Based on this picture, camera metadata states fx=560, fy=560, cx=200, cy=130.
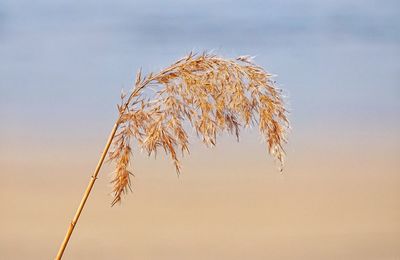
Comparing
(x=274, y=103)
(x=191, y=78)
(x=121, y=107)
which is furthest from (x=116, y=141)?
(x=274, y=103)

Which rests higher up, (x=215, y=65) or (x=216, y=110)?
(x=215, y=65)

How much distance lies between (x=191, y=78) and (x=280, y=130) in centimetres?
44

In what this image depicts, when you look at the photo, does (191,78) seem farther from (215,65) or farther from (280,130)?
(280,130)

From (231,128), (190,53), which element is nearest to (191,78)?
(190,53)

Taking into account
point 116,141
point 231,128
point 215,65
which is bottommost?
point 116,141

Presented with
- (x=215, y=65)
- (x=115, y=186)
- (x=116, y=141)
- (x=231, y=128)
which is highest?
(x=215, y=65)

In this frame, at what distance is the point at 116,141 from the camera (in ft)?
8.14

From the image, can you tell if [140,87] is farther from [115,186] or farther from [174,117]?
[115,186]

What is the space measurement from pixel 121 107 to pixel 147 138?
0.58 feet

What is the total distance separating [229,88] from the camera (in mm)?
2389

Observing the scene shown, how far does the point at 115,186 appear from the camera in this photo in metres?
2.46

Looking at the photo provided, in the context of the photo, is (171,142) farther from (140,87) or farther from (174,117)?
(140,87)

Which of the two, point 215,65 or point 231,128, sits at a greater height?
point 215,65

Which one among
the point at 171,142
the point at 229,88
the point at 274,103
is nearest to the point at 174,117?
the point at 171,142
